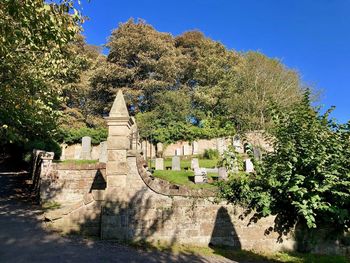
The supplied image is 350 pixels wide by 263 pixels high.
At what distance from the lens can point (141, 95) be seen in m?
32.5

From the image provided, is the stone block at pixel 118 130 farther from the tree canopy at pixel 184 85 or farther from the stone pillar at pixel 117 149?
the tree canopy at pixel 184 85

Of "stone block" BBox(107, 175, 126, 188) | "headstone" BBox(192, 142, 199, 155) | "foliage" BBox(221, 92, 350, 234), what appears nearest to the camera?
"foliage" BBox(221, 92, 350, 234)

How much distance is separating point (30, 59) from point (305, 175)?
11.2 meters

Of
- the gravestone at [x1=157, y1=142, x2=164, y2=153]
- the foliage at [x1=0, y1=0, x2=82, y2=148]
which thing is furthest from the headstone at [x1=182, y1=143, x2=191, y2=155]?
the foliage at [x1=0, y1=0, x2=82, y2=148]

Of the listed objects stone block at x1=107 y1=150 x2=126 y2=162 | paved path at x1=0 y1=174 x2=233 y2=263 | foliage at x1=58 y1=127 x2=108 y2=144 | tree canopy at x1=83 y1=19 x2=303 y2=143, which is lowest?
paved path at x1=0 y1=174 x2=233 y2=263

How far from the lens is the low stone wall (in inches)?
512

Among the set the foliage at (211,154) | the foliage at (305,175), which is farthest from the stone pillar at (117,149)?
the foliage at (211,154)

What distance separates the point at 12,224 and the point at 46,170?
13.0 ft

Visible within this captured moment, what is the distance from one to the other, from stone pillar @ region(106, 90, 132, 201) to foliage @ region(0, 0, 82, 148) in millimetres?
2475

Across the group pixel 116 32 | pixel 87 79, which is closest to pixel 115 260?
pixel 87 79

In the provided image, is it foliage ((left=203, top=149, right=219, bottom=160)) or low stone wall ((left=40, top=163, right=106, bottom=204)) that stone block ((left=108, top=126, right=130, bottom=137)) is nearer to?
low stone wall ((left=40, top=163, right=106, bottom=204))

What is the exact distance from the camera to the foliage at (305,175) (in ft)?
19.4

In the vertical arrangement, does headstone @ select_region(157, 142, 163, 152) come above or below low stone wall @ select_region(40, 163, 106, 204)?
above

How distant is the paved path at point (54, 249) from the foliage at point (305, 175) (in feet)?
Answer: 8.37
